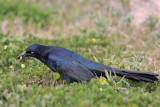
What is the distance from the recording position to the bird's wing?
192 inches

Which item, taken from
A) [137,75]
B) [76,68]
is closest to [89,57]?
[76,68]

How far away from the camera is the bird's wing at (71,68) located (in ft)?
16.0

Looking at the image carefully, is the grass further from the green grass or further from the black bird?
the black bird

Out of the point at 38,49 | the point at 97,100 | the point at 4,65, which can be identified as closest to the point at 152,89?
the point at 97,100

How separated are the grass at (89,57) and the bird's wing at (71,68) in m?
0.22

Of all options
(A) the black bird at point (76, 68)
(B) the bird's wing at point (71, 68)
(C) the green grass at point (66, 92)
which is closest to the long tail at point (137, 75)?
(A) the black bird at point (76, 68)

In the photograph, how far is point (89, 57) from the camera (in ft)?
21.8

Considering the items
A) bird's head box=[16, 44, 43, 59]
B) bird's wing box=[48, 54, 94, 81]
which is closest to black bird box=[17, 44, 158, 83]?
bird's wing box=[48, 54, 94, 81]

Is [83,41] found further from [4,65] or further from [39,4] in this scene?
[39,4]

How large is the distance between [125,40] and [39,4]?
5840mm

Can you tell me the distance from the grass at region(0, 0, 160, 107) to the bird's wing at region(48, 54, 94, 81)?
0.73 feet

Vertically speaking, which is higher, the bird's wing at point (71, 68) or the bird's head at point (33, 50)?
the bird's head at point (33, 50)

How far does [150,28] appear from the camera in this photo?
9102mm

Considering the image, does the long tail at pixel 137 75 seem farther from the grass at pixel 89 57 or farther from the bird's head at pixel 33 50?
the bird's head at pixel 33 50
